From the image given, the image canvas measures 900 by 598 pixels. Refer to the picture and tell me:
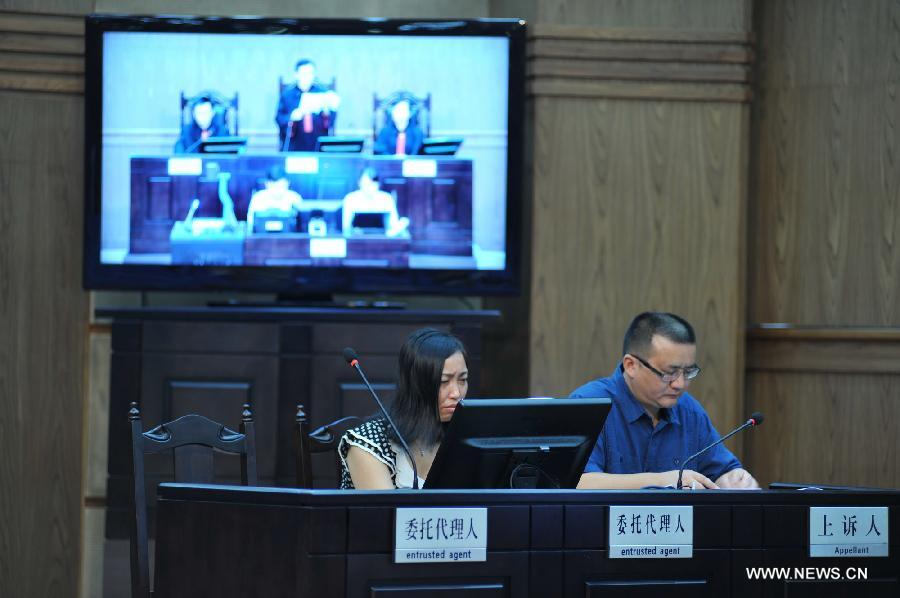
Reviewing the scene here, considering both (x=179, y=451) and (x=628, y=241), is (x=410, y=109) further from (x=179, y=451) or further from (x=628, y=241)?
(x=179, y=451)

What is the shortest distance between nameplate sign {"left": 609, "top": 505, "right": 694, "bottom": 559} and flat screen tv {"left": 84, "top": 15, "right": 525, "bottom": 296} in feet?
7.71

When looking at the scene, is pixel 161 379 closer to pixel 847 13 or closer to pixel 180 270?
pixel 180 270

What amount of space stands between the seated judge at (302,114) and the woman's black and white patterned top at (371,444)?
6.07 ft

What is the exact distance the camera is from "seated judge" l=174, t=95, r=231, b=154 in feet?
14.4

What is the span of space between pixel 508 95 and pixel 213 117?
3.59 feet

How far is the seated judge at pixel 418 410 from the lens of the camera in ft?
9.04

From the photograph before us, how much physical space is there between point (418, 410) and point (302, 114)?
6.20ft

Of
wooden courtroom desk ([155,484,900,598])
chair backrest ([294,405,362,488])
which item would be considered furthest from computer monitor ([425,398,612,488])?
chair backrest ([294,405,362,488])

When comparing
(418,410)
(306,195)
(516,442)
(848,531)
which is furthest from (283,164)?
(848,531)

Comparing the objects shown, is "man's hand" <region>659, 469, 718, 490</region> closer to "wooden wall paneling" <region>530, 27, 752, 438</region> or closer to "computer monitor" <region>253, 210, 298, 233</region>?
"wooden wall paneling" <region>530, 27, 752, 438</region>

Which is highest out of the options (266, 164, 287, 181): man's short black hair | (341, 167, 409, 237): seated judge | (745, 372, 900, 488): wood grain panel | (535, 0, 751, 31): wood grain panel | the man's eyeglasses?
(535, 0, 751, 31): wood grain panel

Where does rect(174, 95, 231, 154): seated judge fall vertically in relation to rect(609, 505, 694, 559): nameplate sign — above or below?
above

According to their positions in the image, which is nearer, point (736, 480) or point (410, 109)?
point (736, 480)

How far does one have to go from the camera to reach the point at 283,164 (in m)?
4.40
